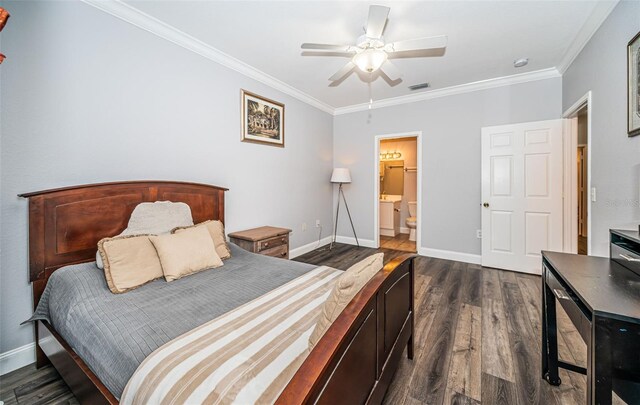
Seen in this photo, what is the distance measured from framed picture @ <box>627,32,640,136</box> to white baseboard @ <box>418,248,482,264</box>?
98.8 inches

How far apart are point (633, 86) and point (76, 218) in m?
4.00

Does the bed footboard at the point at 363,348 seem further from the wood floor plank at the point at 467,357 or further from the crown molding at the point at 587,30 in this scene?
the crown molding at the point at 587,30

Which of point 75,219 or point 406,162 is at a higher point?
point 406,162

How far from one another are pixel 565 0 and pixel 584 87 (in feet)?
3.22

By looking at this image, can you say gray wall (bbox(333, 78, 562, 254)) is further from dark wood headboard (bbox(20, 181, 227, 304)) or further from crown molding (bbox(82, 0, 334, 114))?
dark wood headboard (bbox(20, 181, 227, 304))

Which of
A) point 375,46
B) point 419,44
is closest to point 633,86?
point 419,44

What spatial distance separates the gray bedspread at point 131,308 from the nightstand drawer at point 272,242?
0.85 metres

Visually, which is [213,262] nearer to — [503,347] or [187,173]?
[187,173]

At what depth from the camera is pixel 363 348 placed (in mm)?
1041

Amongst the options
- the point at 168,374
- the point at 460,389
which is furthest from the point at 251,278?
the point at 460,389

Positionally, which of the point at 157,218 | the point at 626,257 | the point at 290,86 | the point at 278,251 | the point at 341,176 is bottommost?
the point at 278,251

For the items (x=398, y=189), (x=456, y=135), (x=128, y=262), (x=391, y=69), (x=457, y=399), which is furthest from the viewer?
(x=398, y=189)

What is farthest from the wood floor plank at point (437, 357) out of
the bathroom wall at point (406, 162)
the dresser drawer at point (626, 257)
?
the bathroom wall at point (406, 162)

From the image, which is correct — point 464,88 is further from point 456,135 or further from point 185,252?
point 185,252
